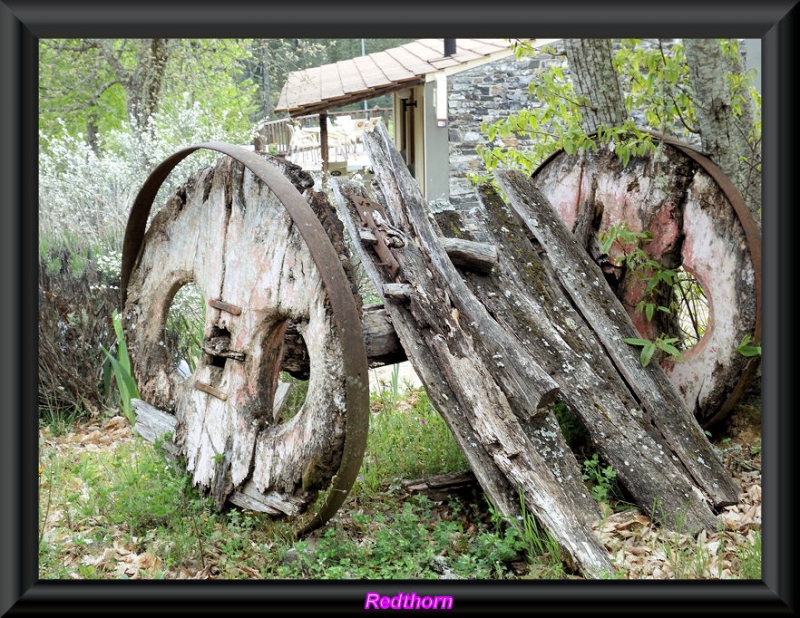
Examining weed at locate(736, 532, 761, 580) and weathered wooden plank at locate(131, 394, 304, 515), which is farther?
weathered wooden plank at locate(131, 394, 304, 515)

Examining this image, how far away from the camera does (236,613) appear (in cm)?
207

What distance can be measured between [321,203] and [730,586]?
6.26 feet

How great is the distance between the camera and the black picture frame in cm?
202

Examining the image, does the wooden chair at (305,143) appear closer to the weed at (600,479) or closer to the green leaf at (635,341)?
the green leaf at (635,341)

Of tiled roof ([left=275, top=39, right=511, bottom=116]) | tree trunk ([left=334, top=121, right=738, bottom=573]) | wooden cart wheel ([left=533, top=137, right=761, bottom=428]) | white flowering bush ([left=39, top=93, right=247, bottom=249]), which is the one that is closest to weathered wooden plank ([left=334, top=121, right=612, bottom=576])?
tree trunk ([left=334, top=121, right=738, bottom=573])

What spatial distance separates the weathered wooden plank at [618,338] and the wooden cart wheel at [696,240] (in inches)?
11.6

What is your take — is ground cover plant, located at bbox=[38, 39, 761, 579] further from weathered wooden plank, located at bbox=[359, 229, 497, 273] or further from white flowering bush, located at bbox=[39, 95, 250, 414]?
weathered wooden plank, located at bbox=[359, 229, 497, 273]

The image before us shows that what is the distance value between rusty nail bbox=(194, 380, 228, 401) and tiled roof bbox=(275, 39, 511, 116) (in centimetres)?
745

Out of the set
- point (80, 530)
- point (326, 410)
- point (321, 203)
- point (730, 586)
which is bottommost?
point (80, 530)

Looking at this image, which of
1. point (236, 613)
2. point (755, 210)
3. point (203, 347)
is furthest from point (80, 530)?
point (755, 210)

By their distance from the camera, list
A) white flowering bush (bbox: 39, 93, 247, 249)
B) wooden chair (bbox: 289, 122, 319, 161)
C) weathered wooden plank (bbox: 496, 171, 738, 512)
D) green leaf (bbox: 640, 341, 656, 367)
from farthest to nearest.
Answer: wooden chair (bbox: 289, 122, 319, 161) → white flowering bush (bbox: 39, 93, 247, 249) → green leaf (bbox: 640, 341, 656, 367) → weathered wooden plank (bbox: 496, 171, 738, 512)

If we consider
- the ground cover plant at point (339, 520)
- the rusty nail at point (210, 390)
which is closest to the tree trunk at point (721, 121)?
the ground cover plant at point (339, 520)
